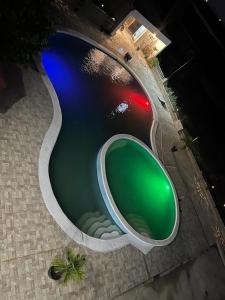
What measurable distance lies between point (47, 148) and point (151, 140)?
640 centimetres

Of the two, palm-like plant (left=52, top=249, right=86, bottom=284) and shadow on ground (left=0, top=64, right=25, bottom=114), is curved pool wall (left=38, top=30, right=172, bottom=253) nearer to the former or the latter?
palm-like plant (left=52, top=249, right=86, bottom=284)

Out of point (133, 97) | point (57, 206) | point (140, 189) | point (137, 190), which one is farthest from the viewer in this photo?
point (133, 97)

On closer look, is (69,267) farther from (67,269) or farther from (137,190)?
(137,190)

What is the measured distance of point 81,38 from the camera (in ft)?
48.4

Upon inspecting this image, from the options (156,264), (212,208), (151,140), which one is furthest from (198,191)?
(156,264)

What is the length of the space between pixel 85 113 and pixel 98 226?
5404 mm

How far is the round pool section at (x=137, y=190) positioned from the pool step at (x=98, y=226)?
264 millimetres

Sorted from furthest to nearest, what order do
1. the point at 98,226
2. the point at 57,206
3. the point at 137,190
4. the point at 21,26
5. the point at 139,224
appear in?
1. the point at 137,190
2. the point at 139,224
3. the point at 98,226
4. the point at 21,26
5. the point at 57,206

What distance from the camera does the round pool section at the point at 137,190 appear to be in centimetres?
984

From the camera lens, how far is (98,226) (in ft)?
29.9

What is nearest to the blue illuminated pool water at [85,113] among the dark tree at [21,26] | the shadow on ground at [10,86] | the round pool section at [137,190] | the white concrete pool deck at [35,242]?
the round pool section at [137,190]

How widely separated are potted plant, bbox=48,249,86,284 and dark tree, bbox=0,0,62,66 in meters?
6.34

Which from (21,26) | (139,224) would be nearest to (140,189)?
(139,224)

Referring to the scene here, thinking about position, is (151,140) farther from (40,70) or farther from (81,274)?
(81,274)
